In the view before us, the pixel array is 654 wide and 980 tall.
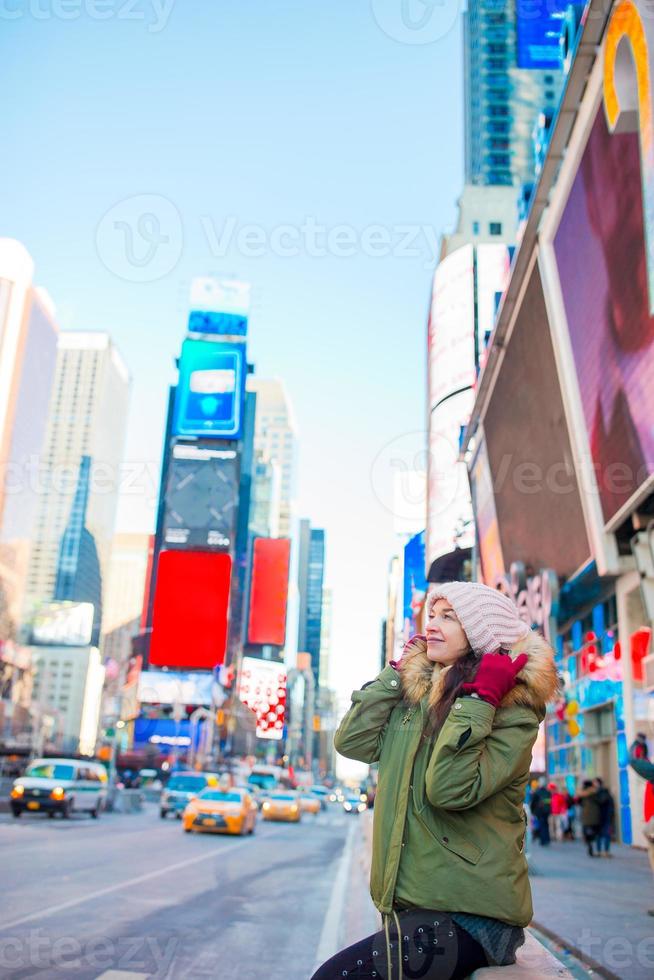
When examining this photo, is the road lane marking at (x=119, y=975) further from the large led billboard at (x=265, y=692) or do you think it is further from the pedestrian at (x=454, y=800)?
the large led billboard at (x=265, y=692)

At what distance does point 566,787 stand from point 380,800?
35.0m

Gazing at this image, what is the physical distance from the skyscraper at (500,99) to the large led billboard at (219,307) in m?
35.7

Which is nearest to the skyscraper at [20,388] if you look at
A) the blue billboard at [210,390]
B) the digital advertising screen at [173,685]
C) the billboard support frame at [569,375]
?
the digital advertising screen at [173,685]

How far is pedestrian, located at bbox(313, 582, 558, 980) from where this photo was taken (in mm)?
2555

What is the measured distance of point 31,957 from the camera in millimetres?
6773

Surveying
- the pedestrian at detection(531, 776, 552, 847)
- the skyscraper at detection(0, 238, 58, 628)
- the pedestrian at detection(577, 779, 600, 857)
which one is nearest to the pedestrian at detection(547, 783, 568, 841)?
the pedestrian at detection(531, 776, 552, 847)

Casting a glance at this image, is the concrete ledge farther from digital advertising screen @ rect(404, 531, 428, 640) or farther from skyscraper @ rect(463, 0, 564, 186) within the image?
skyscraper @ rect(463, 0, 564, 186)

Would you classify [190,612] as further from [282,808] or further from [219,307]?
[282,808]

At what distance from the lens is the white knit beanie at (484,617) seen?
2.98 m

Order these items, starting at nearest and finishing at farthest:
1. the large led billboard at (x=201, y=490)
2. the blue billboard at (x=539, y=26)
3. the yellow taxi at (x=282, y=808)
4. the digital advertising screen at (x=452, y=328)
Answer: the yellow taxi at (x=282, y=808), the digital advertising screen at (x=452, y=328), the blue billboard at (x=539, y=26), the large led billboard at (x=201, y=490)

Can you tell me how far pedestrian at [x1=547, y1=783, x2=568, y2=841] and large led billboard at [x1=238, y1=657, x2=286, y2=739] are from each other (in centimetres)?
10455

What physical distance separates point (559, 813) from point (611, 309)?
60.0 feet

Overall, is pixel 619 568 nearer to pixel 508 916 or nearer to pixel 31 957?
pixel 31 957

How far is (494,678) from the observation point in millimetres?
2717
